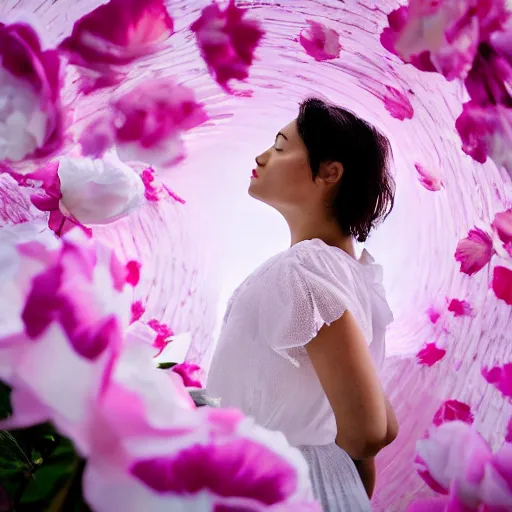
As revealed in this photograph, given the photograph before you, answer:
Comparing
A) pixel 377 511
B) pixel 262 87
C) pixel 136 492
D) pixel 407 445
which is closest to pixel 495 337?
pixel 407 445

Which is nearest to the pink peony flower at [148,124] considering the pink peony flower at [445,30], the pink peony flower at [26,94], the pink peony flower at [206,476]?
the pink peony flower at [26,94]

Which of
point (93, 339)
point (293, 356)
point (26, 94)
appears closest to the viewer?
point (93, 339)

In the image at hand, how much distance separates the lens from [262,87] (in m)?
0.98

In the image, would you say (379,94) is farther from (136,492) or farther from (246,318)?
(136,492)

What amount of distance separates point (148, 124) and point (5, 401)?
564 millimetres

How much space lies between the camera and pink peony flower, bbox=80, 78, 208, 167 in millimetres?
782

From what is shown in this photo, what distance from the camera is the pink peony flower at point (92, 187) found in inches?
25.1

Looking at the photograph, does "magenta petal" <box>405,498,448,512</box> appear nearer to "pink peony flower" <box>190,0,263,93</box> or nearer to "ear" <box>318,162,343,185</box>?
"ear" <box>318,162,343,185</box>

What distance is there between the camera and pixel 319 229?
2.96ft

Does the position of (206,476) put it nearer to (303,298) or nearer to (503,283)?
(303,298)

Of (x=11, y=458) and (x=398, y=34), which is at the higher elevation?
(x=398, y=34)

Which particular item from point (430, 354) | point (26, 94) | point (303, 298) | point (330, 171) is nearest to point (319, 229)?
point (330, 171)

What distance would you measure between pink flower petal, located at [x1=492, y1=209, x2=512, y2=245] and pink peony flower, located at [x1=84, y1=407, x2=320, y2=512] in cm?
53

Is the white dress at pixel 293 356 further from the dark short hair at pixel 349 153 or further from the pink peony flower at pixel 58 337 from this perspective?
the pink peony flower at pixel 58 337
